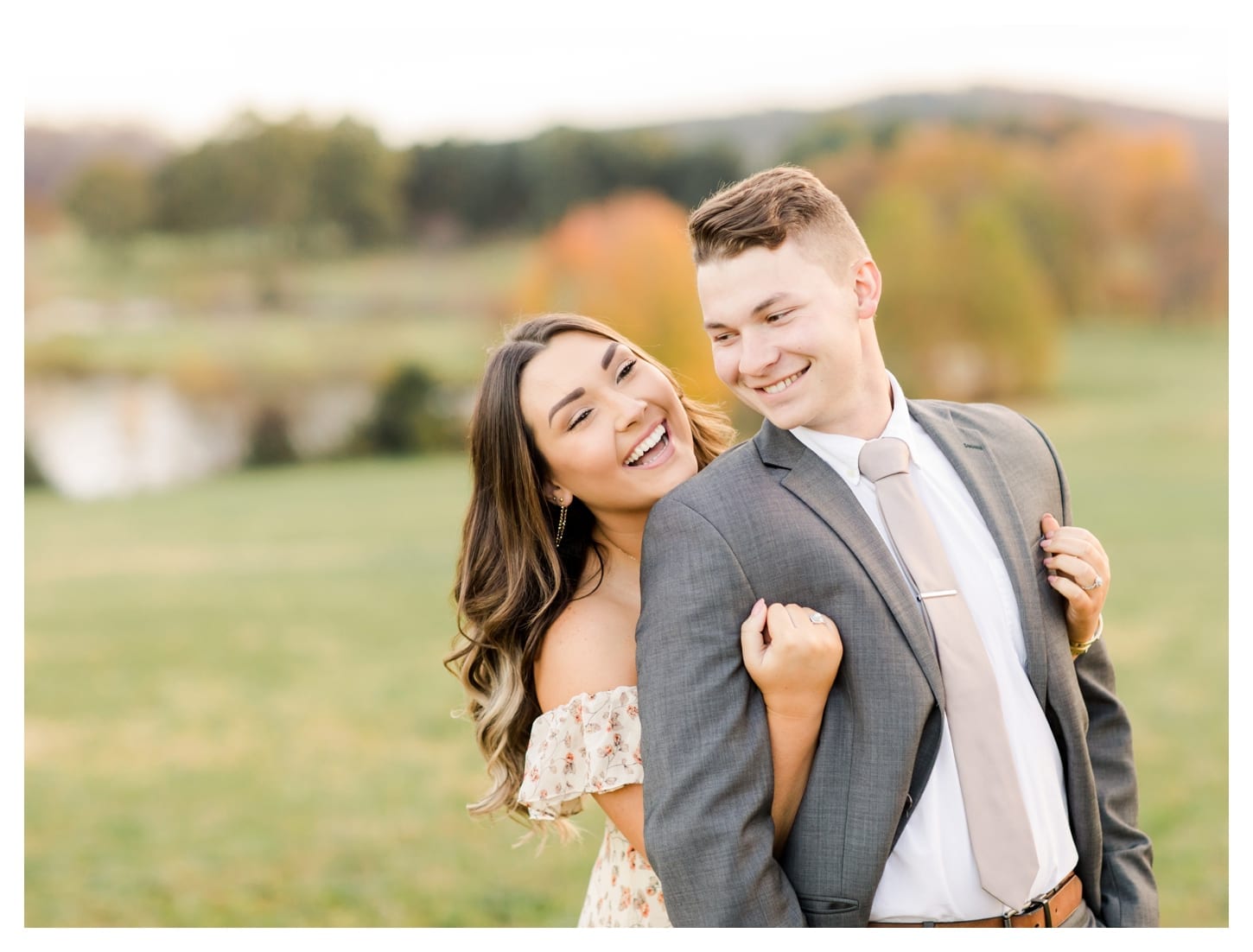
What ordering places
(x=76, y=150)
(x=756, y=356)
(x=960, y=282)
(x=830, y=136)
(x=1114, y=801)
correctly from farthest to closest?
1. (x=76, y=150)
2. (x=960, y=282)
3. (x=830, y=136)
4. (x=1114, y=801)
5. (x=756, y=356)

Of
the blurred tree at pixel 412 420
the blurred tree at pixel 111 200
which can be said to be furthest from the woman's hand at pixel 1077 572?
the blurred tree at pixel 111 200

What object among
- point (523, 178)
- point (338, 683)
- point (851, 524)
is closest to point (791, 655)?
point (851, 524)

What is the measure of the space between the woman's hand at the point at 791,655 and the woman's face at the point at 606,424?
534 millimetres

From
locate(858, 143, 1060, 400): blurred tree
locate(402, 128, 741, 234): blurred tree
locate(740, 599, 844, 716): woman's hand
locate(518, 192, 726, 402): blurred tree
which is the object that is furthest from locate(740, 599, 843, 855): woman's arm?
locate(402, 128, 741, 234): blurred tree

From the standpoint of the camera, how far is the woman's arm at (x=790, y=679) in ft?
6.60

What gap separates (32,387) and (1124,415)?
18.7 metres

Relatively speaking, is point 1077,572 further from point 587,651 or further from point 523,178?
point 523,178

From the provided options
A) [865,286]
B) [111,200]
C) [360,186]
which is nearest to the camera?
[865,286]

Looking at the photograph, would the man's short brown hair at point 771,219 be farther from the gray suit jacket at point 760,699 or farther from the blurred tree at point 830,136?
the blurred tree at point 830,136

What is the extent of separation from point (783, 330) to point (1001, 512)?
530mm

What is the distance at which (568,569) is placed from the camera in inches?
108

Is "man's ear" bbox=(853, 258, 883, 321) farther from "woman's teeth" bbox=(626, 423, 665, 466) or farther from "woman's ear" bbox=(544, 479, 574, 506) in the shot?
"woman's ear" bbox=(544, 479, 574, 506)

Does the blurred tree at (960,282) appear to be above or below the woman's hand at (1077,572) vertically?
above

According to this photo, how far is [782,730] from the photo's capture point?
82.5 inches
